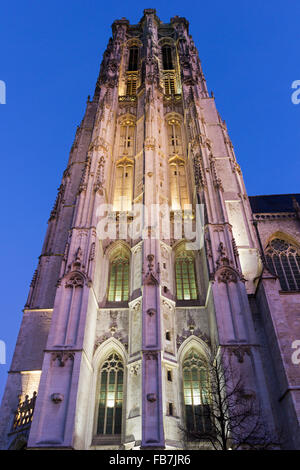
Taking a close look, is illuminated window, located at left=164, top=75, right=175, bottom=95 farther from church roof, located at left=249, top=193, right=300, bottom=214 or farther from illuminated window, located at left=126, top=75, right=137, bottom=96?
church roof, located at left=249, top=193, right=300, bottom=214

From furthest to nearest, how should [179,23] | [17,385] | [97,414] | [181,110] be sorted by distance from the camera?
[179,23]
[181,110]
[17,385]
[97,414]

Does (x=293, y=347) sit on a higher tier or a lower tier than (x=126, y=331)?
lower

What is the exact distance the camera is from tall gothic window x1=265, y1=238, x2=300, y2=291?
23467mm

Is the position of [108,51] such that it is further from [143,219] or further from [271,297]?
[271,297]

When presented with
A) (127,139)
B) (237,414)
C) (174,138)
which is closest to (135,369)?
(237,414)

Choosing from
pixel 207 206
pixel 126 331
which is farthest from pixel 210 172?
pixel 126 331

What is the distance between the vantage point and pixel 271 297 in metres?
16.5

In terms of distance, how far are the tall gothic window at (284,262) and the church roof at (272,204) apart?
16.1 feet

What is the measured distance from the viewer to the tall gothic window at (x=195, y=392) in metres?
15.7

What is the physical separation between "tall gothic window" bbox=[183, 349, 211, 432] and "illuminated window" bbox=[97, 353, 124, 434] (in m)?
2.97

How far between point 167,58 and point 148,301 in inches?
1272

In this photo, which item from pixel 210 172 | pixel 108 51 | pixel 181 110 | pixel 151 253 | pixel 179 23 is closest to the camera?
pixel 151 253

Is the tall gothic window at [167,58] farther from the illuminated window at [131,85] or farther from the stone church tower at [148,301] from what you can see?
the stone church tower at [148,301]

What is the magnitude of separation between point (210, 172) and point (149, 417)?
14589 millimetres
